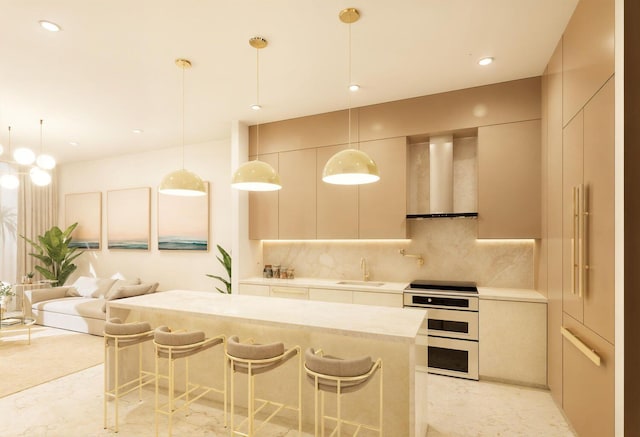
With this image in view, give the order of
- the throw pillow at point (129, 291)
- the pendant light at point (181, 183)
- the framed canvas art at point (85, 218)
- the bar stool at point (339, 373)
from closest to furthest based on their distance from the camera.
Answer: the bar stool at point (339, 373) < the pendant light at point (181, 183) < the throw pillow at point (129, 291) < the framed canvas art at point (85, 218)

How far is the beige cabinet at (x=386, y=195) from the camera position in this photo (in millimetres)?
4023

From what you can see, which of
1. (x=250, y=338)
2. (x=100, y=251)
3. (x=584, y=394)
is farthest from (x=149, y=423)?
(x=100, y=251)

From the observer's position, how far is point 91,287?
19.7 ft

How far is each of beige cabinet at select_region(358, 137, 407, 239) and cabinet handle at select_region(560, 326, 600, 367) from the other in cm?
180

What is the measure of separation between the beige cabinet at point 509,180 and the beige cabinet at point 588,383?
3.75 ft

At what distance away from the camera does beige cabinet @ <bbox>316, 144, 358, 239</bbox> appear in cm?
427

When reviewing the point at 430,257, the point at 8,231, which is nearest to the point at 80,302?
the point at 8,231

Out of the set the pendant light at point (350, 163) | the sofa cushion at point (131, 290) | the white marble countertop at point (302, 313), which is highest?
the pendant light at point (350, 163)

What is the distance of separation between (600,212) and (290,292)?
3.18m

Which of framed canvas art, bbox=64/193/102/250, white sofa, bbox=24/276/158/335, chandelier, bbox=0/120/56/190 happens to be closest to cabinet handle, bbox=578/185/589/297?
chandelier, bbox=0/120/56/190

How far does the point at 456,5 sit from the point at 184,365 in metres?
3.67

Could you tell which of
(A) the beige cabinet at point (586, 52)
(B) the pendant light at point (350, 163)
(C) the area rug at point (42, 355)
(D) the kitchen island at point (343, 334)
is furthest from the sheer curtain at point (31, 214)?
(A) the beige cabinet at point (586, 52)

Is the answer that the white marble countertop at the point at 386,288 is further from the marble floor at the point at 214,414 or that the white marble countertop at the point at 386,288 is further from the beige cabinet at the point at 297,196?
the marble floor at the point at 214,414

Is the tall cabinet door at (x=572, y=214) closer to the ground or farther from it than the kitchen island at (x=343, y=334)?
farther from it
